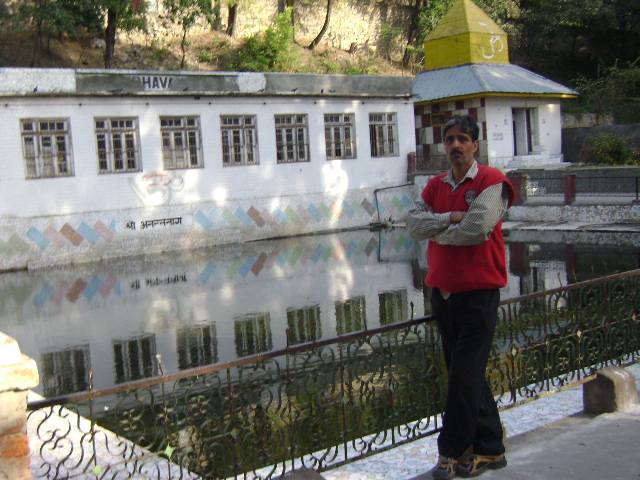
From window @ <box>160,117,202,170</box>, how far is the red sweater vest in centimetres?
1736

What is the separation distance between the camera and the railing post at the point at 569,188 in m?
20.0

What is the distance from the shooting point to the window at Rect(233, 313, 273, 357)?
30.7 ft

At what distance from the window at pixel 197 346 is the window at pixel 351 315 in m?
1.68

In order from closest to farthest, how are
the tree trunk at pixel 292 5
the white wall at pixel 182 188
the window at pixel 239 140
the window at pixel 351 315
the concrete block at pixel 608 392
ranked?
the concrete block at pixel 608 392
the window at pixel 351 315
the white wall at pixel 182 188
the window at pixel 239 140
the tree trunk at pixel 292 5

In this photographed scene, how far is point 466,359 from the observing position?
4102 millimetres

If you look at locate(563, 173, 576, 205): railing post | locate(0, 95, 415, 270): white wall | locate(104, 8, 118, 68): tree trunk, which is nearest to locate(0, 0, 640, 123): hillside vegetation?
locate(104, 8, 118, 68): tree trunk

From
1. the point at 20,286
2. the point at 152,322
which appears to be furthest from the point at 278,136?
the point at 152,322

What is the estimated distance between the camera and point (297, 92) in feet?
75.9

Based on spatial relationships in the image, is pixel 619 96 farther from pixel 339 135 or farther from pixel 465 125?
pixel 465 125

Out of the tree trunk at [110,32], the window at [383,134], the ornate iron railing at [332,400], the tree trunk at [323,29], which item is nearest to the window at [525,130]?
the window at [383,134]

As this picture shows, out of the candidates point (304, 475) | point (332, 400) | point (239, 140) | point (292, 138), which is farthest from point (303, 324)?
point (292, 138)

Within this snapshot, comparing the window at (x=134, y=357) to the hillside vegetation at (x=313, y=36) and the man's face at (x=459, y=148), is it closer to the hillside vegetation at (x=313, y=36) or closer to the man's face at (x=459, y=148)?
the man's face at (x=459, y=148)

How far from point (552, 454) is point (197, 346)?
5963 millimetres

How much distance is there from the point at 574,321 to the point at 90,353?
6.11m
